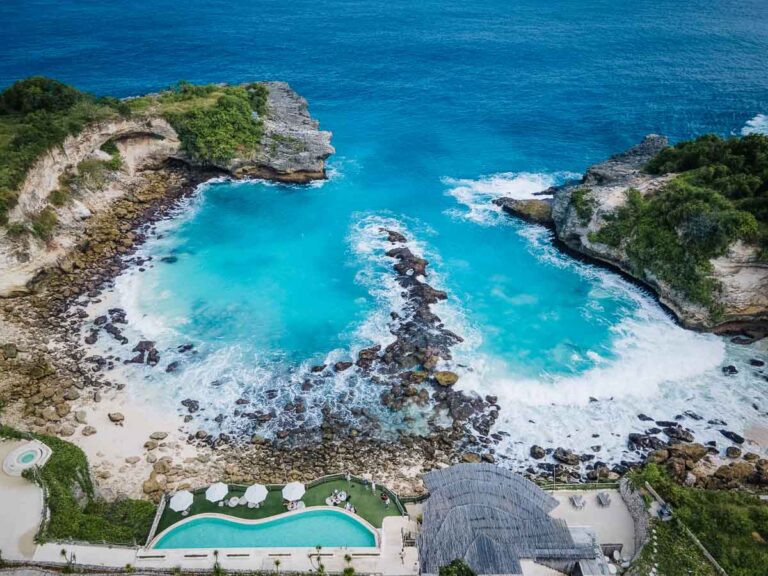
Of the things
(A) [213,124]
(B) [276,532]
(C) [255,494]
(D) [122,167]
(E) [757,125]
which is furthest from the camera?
(E) [757,125]

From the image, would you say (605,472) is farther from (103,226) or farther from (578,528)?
(103,226)

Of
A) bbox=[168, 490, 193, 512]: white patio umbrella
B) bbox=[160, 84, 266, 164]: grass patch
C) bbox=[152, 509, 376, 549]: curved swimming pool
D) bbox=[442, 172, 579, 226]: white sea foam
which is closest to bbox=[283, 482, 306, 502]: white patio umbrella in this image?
bbox=[152, 509, 376, 549]: curved swimming pool

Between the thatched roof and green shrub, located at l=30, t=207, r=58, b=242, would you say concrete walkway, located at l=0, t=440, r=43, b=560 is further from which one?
green shrub, located at l=30, t=207, r=58, b=242

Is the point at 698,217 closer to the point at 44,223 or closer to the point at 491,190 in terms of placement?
the point at 491,190

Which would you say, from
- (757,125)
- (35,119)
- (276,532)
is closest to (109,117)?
(35,119)

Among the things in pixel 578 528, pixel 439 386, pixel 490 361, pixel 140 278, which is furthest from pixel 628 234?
pixel 140 278
